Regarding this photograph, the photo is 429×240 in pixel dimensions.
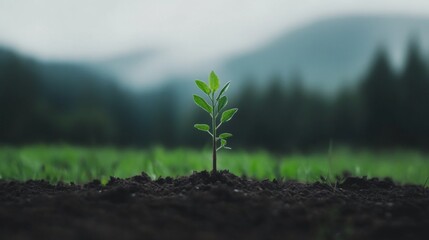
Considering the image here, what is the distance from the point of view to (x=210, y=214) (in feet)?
4.05

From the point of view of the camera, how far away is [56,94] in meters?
31.0

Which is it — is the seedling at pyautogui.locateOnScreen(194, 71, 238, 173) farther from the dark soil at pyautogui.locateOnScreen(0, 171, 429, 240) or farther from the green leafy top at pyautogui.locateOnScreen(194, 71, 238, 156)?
the dark soil at pyautogui.locateOnScreen(0, 171, 429, 240)

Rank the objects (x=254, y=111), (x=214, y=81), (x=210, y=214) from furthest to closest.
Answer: (x=254, y=111)
(x=214, y=81)
(x=210, y=214)

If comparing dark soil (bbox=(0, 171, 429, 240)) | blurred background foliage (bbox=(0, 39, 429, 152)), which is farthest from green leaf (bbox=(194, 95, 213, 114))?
blurred background foliage (bbox=(0, 39, 429, 152))

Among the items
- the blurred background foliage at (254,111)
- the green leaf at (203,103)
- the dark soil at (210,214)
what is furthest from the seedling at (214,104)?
the blurred background foliage at (254,111)

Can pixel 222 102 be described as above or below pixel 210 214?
above

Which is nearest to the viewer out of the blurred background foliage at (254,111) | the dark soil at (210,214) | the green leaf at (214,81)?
the dark soil at (210,214)

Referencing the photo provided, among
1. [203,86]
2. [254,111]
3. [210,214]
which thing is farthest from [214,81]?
[254,111]

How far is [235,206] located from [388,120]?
17049 mm

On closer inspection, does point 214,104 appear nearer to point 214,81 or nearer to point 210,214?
point 214,81

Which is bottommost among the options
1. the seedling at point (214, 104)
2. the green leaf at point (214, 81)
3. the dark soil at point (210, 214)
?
the dark soil at point (210, 214)

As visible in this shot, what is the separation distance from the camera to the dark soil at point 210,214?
42.4 inches

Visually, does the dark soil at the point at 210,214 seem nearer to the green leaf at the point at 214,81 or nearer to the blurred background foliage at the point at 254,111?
the green leaf at the point at 214,81

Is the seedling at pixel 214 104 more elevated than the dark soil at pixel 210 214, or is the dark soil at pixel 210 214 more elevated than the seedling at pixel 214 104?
the seedling at pixel 214 104
